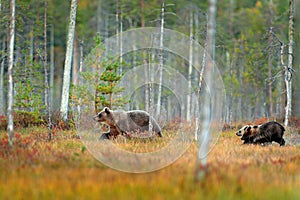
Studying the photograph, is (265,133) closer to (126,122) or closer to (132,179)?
(126,122)

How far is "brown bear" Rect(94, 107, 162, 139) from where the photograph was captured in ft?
55.7

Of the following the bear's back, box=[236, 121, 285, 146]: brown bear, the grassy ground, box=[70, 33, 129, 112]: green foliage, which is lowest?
the grassy ground

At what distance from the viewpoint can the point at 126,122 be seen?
17.3 m

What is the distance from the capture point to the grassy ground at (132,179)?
7.03 meters

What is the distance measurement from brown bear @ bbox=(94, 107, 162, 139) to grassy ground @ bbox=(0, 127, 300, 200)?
5.72 metres

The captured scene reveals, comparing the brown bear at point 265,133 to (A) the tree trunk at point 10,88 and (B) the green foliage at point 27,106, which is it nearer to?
(A) the tree trunk at point 10,88

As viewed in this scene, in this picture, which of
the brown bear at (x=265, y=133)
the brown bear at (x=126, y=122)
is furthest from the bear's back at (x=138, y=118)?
the brown bear at (x=265, y=133)

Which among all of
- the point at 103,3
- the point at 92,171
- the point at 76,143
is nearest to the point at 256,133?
the point at 76,143

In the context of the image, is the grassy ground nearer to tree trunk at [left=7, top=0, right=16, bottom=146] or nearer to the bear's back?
tree trunk at [left=7, top=0, right=16, bottom=146]

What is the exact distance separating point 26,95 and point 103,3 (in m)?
31.4

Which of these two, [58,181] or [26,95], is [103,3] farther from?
[58,181]

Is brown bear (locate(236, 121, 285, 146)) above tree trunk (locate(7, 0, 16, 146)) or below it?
below

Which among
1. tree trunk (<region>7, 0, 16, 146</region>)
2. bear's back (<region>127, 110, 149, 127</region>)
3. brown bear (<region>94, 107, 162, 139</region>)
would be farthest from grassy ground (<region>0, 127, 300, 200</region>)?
bear's back (<region>127, 110, 149, 127</region>)

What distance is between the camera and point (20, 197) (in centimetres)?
682
